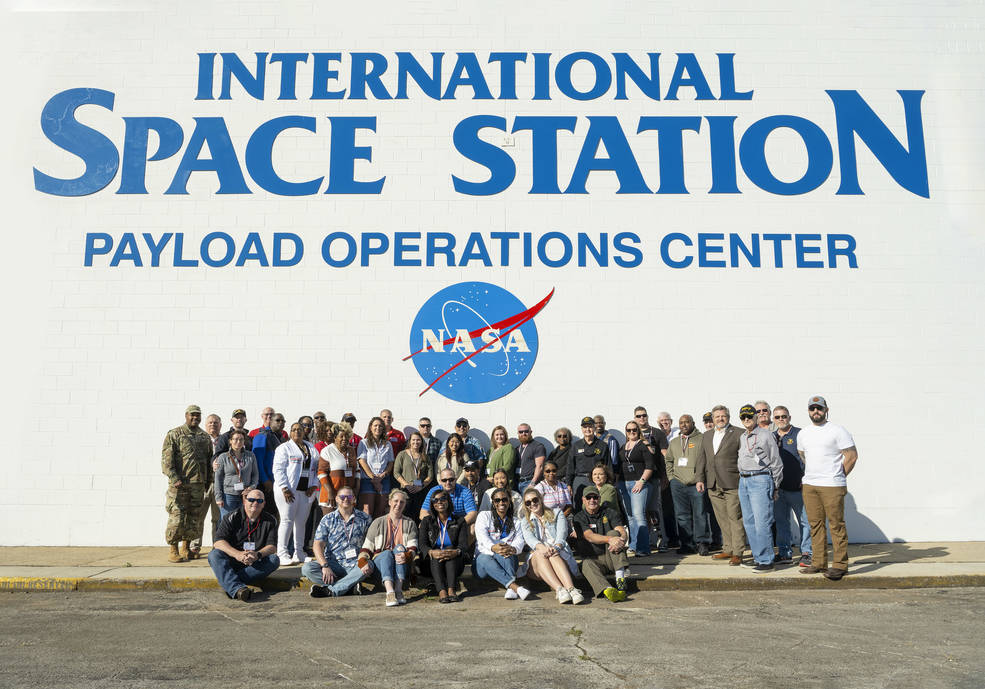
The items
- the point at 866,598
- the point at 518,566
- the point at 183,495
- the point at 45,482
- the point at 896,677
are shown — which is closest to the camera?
the point at 896,677

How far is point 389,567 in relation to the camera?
7.23 metres

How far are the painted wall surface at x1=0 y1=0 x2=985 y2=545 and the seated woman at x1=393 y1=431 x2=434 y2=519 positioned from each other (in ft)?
5.59

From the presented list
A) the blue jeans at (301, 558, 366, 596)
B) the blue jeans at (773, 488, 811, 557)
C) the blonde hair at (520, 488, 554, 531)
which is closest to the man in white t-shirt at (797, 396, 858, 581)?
the blue jeans at (773, 488, 811, 557)

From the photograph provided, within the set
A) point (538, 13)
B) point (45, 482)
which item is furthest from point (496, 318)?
point (45, 482)

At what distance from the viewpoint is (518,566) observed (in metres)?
7.67

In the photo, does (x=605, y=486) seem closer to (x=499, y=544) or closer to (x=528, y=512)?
(x=528, y=512)

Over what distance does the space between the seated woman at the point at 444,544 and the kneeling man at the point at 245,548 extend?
153 cm

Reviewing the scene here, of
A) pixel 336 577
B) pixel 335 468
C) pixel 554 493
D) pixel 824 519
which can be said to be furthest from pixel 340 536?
pixel 824 519

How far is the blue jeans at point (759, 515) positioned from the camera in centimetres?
819

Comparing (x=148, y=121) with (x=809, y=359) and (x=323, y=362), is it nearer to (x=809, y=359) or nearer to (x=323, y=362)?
(x=323, y=362)

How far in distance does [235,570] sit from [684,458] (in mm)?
5350

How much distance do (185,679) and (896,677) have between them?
14.3 ft

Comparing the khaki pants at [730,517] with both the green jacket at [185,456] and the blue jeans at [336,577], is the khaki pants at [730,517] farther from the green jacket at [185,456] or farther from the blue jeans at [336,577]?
the green jacket at [185,456]

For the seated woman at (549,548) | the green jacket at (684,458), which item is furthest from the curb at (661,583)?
the green jacket at (684,458)
